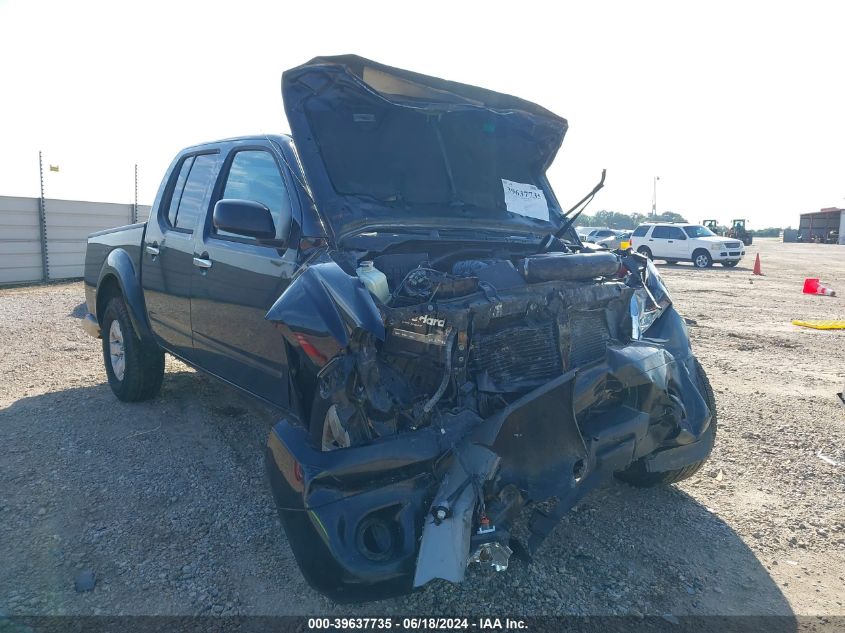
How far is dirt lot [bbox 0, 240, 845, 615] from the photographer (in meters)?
2.70

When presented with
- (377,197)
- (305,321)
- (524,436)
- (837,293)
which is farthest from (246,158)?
(837,293)

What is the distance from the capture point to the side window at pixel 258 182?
3.43m

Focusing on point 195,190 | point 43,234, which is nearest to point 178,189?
point 195,190

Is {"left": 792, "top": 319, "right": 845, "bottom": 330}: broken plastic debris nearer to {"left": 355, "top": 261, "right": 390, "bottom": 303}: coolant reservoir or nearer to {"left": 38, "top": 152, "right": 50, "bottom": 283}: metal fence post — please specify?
{"left": 355, "top": 261, "right": 390, "bottom": 303}: coolant reservoir

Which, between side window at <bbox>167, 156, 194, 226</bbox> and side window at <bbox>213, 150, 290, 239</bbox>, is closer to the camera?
side window at <bbox>213, 150, 290, 239</bbox>

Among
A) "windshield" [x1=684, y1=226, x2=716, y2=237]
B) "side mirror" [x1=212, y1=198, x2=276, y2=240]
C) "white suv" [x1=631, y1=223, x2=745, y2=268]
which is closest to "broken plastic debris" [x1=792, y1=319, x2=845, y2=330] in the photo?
"side mirror" [x1=212, y1=198, x2=276, y2=240]

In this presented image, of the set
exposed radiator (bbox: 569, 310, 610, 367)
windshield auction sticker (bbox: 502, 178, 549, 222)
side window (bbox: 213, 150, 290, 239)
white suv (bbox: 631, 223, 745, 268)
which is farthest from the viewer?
white suv (bbox: 631, 223, 745, 268)

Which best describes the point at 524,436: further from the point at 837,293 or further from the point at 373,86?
the point at 837,293

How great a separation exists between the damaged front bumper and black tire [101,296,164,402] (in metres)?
2.89

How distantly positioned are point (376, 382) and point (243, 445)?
2148mm

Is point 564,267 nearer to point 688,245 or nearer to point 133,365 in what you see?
point 133,365

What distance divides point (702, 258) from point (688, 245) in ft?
2.32

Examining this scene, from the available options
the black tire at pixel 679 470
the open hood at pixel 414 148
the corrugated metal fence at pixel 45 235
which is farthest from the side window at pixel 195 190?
the corrugated metal fence at pixel 45 235

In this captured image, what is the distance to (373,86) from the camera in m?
3.50
